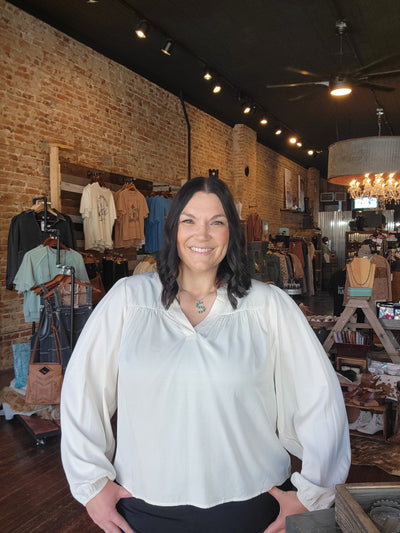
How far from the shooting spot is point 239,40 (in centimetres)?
627

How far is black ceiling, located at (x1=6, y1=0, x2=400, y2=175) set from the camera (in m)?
5.35

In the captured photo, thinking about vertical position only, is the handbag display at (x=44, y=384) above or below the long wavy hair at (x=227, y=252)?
below

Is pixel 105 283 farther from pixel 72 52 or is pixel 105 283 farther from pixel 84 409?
pixel 84 409

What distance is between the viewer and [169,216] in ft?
5.00

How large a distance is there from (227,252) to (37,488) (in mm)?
2374

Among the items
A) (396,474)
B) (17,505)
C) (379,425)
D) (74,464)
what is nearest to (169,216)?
(74,464)

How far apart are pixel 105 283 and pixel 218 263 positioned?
4835 millimetres

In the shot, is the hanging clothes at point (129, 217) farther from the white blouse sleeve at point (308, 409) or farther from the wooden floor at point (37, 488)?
the white blouse sleeve at point (308, 409)

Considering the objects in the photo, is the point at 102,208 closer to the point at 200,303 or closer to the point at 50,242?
the point at 50,242

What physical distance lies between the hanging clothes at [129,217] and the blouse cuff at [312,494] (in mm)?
5123

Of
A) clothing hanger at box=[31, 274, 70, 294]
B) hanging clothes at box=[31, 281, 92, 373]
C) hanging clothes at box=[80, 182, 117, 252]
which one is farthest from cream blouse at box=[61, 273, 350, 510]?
hanging clothes at box=[80, 182, 117, 252]

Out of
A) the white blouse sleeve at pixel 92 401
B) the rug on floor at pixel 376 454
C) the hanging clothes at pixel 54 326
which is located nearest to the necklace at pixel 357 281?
the rug on floor at pixel 376 454

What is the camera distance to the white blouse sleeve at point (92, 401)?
4.17ft

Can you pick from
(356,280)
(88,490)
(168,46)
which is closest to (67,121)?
(168,46)
